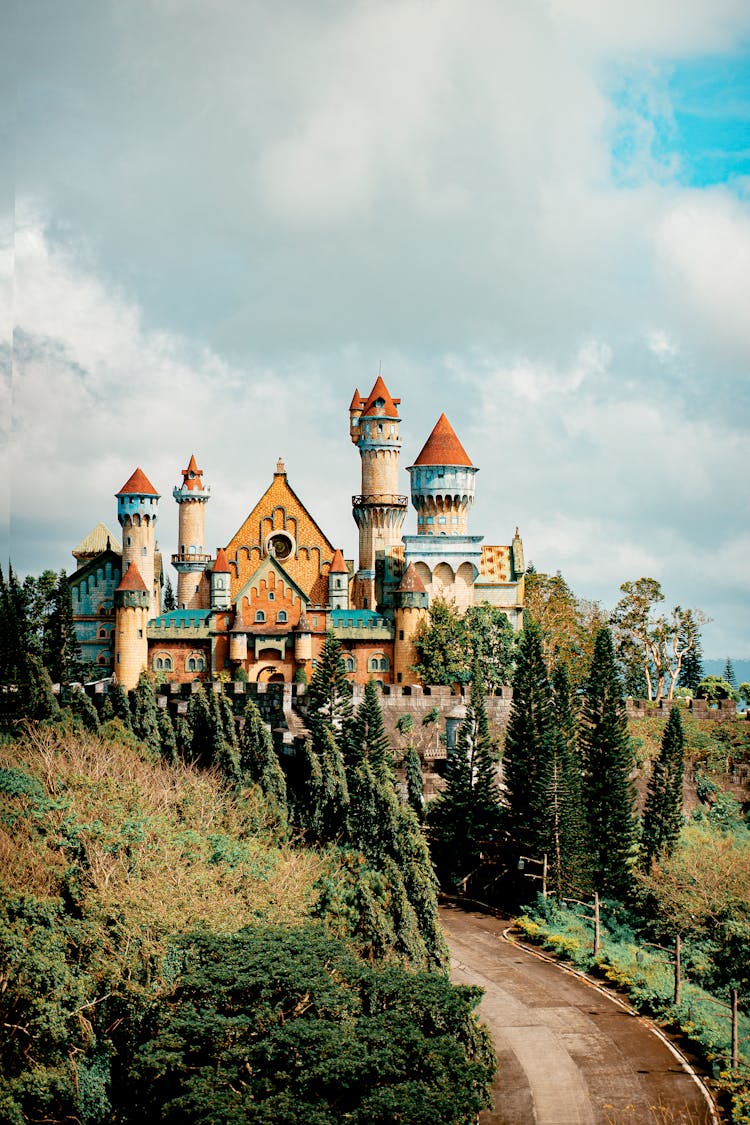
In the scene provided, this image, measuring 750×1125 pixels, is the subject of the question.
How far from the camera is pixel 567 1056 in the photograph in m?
31.1

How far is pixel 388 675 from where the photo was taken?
67.9 meters

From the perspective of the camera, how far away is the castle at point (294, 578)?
67.5 meters

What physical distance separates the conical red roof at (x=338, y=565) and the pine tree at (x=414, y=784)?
1949 centimetres

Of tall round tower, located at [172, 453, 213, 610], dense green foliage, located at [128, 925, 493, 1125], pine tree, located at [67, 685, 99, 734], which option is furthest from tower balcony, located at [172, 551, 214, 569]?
dense green foliage, located at [128, 925, 493, 1125]

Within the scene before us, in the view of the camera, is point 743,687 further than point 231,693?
Yes

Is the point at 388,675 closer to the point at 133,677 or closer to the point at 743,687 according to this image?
the point at 133,677

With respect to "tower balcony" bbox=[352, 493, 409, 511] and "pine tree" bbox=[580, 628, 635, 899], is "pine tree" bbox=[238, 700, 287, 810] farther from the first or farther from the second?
"tower balcony" bbox=[352, 493, 409, 511]

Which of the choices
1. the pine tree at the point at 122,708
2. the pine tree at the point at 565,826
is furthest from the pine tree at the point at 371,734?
the pine tree at the point at 122,708

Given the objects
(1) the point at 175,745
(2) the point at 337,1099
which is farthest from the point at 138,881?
(1) the point at 175,745

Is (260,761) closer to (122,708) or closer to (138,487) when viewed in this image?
(122,708)

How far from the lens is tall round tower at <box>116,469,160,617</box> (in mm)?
68312

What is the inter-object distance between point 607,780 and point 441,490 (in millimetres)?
25798

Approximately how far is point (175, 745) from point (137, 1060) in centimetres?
2240

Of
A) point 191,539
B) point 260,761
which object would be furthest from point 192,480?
point 260,761
